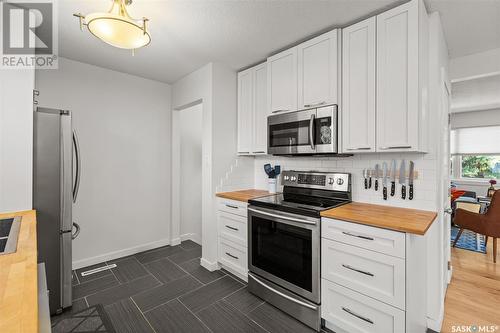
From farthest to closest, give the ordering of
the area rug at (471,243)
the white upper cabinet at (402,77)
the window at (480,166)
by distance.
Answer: the window at (480,166)
the area rug at (471,243)
the white upper cabinet at (402,77)

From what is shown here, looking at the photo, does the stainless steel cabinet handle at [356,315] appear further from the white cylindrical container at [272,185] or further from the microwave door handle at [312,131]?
the white cylindrical container at [272,185]

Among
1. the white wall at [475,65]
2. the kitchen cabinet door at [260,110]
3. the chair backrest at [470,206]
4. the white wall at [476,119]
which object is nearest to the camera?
the white wall at [475,65]

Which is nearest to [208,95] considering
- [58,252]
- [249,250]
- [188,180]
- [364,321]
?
[188,180]

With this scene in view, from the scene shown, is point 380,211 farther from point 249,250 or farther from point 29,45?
point 29,45

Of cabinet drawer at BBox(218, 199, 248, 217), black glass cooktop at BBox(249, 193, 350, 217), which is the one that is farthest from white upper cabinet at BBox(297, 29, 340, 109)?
cabinet drawer at BBox(218, 199, 248, 217)

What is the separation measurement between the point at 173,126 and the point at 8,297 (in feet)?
10.6

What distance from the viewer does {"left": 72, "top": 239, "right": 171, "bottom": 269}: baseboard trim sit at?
2.93 m

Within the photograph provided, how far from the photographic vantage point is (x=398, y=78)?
5.94 feet

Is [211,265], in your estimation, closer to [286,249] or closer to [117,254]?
[286,249]

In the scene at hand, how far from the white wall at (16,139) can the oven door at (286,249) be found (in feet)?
6.21

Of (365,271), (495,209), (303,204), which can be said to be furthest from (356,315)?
(495,209)

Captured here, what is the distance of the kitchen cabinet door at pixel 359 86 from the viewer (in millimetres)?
1942

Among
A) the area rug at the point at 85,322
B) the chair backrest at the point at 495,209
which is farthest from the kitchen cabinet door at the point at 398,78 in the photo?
the area rug at the point at 85,322

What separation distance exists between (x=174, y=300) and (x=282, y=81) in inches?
97.2
